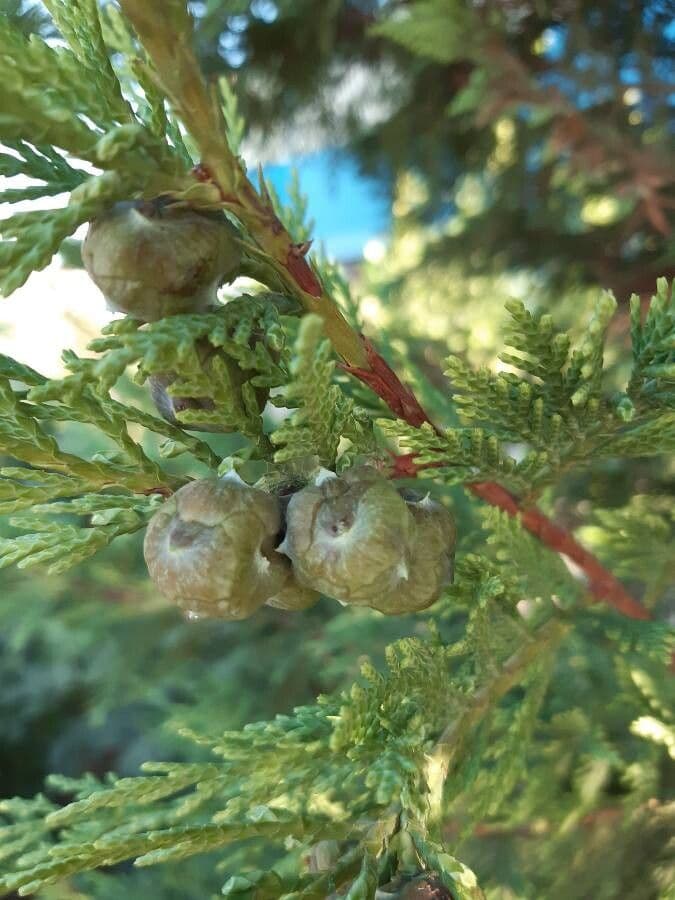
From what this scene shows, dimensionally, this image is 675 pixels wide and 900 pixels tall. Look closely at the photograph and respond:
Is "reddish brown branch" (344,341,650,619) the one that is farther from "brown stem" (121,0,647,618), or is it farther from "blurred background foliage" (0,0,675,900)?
"blurred background foliage" (0,0,675,900)

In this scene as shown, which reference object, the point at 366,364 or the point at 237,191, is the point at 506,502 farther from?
the point at 237,191

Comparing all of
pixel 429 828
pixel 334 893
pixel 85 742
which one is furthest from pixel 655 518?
pixel 85 742

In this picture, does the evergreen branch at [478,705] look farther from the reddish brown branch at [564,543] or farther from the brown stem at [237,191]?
the brown stem at [237,191]

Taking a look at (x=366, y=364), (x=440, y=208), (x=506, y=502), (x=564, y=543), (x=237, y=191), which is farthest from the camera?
(x=440, y=208)

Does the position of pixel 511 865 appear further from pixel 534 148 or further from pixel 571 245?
pixel 534 148

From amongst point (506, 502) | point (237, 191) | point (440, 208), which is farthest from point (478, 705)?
point (440, 208)

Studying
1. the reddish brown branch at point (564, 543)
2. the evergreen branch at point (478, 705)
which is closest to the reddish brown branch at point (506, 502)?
the reddish brown branch at point (564, 543)

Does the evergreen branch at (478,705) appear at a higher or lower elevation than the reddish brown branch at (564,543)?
lower

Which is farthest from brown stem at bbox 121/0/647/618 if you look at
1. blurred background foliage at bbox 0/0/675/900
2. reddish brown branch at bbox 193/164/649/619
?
blurred background foliage at bbox 0/0/675/900
